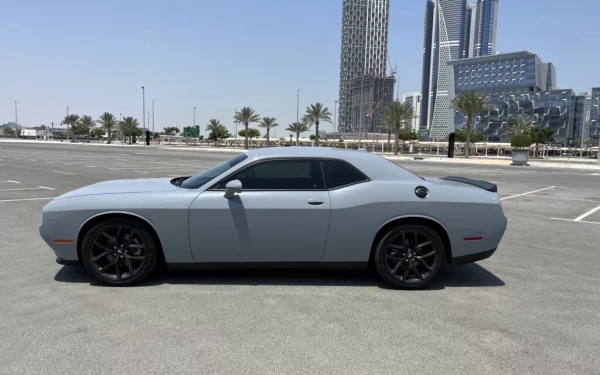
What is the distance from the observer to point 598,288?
466 cm

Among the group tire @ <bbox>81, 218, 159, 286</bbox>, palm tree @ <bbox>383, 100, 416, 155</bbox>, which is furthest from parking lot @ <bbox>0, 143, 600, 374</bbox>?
palm tree @ <bbox>383, 100, 416, 155</bbox>

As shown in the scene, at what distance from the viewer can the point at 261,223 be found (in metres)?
4.17

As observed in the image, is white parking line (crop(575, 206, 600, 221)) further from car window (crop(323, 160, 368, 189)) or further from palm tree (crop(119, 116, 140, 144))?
palm tree (crop(119, 116, 140, 144))

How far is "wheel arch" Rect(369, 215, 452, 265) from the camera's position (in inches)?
170

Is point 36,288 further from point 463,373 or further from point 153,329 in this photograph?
point 463,373

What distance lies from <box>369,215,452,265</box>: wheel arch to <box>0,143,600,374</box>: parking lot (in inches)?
18.0

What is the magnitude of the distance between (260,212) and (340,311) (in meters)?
1.21

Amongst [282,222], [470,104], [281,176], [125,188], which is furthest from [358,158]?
[470,104]

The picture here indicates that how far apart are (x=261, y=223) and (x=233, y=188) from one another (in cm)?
45

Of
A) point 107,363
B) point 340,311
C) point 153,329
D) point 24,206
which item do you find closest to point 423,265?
point 340,311

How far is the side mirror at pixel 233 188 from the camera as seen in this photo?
408 cm

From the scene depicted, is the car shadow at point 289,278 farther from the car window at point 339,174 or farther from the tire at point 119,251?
the car window at point 339,174

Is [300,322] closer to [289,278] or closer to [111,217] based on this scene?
[289,278]

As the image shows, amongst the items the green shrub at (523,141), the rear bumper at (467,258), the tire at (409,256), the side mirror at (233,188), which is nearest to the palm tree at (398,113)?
the green shrub at (523,141)
